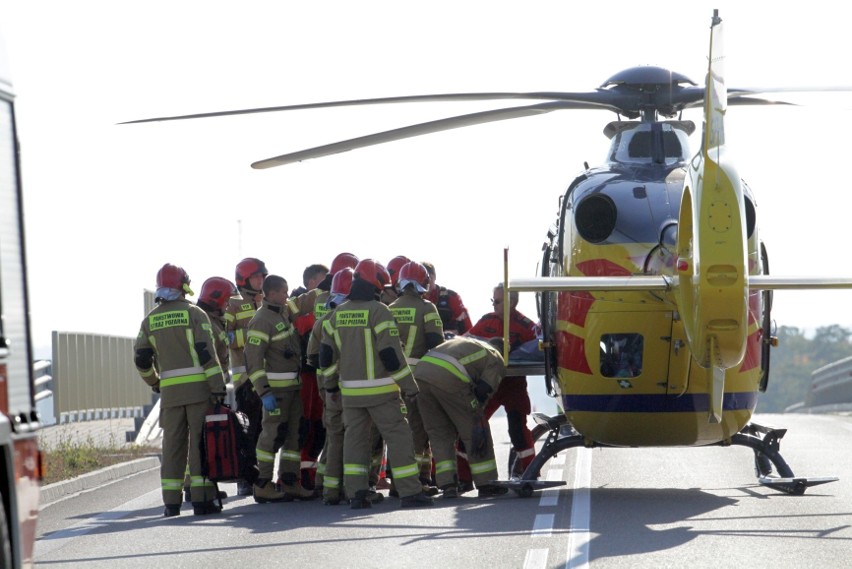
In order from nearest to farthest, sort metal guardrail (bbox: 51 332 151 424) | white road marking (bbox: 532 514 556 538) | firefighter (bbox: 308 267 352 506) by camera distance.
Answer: white road marking (bbox: 532 514 556 538) → firefighter (bbox: 308 267 352 506) → metal guardrail (bbox: 51 332 151 424)

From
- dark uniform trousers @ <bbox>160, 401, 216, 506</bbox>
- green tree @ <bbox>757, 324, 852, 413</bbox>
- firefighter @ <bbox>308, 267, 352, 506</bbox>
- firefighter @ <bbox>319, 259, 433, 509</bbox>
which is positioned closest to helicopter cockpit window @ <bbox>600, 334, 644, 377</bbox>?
firefighter @ <bbox>319, 259, 433, 509</bbox>

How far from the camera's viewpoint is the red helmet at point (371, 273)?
1247 cm

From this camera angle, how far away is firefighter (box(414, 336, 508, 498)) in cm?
1286

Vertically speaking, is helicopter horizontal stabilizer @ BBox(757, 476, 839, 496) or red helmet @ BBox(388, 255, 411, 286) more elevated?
red helmet @ BBox(388, 255, 411, 286)

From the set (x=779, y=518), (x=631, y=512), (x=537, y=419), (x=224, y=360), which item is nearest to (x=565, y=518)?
(x=631, y=512)

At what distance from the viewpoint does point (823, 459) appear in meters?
16.2

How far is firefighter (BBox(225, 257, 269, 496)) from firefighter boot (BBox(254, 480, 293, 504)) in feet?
2.04

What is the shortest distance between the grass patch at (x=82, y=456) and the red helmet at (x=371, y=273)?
449 cm

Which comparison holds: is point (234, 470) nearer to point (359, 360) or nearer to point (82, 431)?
point (359, 360)

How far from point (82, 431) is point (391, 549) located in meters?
13.8

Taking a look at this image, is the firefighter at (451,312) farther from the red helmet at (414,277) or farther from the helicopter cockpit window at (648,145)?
the helicopter cockpit window at (648,145)

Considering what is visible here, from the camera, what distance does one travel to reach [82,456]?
17062 millimetres

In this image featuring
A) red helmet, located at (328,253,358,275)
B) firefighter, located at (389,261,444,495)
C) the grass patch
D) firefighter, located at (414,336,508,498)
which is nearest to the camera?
firefighter, located at (414,336,508,498)

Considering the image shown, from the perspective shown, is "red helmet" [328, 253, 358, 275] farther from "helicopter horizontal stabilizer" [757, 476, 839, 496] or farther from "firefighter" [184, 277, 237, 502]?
"helicopter horizontal stabilizer" [757, 476, 839, 496]
